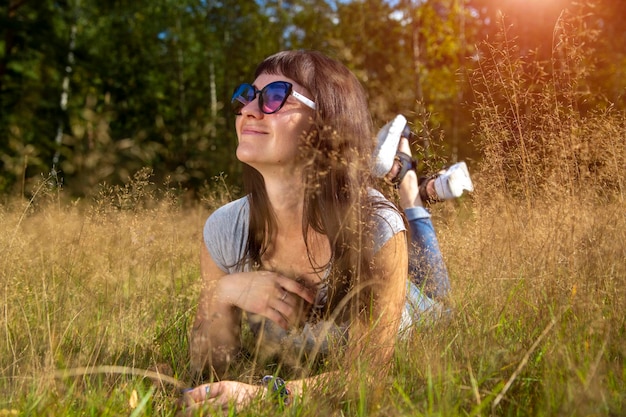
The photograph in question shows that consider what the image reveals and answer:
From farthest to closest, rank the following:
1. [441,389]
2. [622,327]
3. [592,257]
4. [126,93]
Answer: [126,93], [592,257], [622,327], [441,389]

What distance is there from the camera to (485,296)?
200cm

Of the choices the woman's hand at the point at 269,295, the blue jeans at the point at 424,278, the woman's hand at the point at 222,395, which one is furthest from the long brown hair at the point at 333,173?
the woman's hand at the point at 222,395

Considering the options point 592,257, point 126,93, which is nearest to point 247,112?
point 592,257

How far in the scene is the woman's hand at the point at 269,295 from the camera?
2014 mm

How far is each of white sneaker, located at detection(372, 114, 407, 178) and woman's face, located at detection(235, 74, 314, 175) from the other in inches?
27.8

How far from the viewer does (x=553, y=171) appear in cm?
218

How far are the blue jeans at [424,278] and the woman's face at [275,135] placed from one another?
2.10 ft

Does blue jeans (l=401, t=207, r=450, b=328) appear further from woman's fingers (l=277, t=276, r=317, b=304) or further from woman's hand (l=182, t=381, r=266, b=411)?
woman's hand (l=182, t=381, r=266, b=411)

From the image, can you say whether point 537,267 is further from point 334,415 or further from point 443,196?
point 443,196

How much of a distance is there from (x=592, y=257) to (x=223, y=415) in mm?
1246

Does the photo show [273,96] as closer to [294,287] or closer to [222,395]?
[294,287]

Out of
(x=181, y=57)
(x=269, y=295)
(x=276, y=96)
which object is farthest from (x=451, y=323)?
(x=181, y=57)

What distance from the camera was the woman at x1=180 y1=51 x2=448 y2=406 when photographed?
1906 mm

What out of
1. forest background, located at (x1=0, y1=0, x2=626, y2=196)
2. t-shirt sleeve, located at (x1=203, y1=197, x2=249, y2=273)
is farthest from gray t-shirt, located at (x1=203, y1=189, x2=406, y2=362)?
forest background, located at (x1=0, y1=0, x2=626, y2=196)
